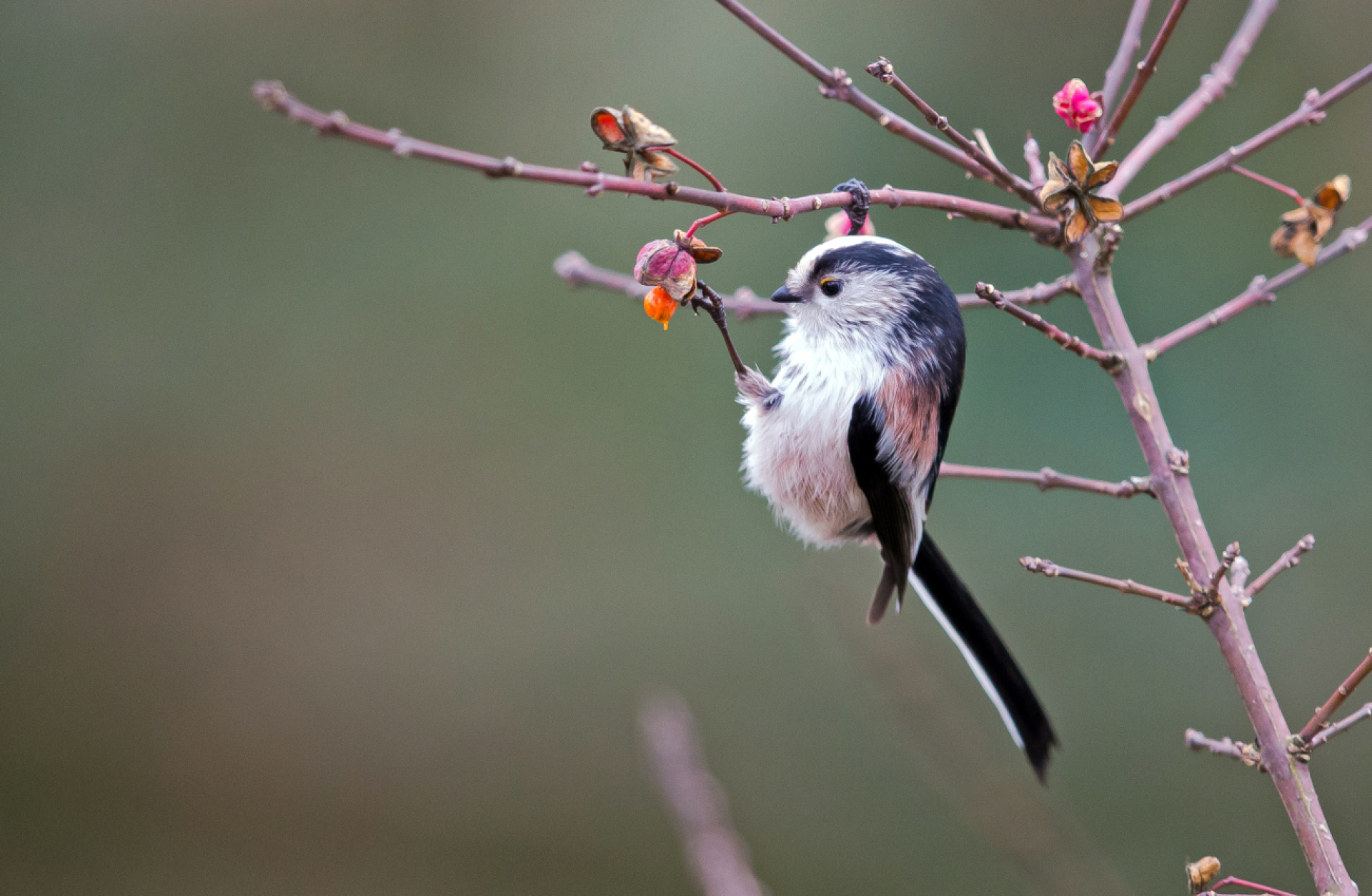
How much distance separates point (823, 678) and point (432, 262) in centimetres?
159

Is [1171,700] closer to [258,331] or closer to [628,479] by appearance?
[628,479]

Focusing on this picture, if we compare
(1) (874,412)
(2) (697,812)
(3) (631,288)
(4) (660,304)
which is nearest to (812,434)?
(1) (874,412)

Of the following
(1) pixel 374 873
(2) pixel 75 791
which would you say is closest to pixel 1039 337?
(1) pixel 374 873

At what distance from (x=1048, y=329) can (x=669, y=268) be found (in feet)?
1.11

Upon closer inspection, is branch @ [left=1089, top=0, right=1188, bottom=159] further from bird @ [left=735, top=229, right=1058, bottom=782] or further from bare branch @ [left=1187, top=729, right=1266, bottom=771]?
bare branch @ [left=1187, top=729, right=1266, bottom=771]

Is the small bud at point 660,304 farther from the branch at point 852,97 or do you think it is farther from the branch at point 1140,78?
the branch at point 1140,78

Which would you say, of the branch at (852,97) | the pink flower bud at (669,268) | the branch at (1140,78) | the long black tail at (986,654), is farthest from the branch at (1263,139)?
the long black tail at (986,654)

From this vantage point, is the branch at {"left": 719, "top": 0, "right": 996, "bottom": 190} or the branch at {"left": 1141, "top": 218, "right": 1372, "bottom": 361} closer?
the branch at {"left": 719, "top": 0, "right": 996, "bottom": 190}

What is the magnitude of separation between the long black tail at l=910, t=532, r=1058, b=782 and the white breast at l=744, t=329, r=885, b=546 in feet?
0.44

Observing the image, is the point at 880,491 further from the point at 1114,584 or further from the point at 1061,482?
the point at 1114,584

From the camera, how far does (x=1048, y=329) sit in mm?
799

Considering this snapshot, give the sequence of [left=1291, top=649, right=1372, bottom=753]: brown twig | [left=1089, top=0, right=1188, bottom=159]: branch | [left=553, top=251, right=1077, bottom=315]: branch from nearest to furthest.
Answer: [left=1291, top=649, right=1372, bottom=753]: brown twig → [left=1089, top=0, right=1188, bottom=159]: branch → [left=553, top=251, right=1077, bottom=315]: branch

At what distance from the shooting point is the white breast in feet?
4.32

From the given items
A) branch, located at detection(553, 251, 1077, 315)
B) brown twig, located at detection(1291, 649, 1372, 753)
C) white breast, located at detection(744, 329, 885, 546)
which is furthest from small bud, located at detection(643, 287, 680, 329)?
brown twig, located at detection(1291, 649, 1372, 753)
